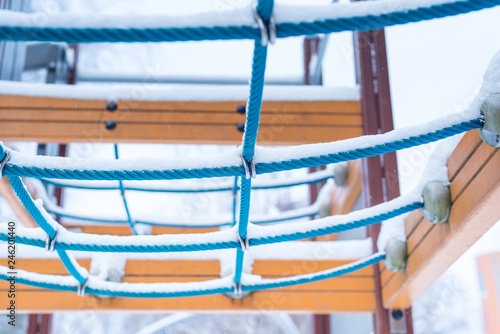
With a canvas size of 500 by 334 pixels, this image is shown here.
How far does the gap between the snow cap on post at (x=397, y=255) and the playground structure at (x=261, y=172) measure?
0.03 m

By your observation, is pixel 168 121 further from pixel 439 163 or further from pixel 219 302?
pixel 439 163

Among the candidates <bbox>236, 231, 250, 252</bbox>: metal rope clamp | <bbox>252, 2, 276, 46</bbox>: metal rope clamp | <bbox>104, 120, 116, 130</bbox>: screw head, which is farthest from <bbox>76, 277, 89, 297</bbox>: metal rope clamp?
<bbox>252, 2, 276, 46</bbox>: metal rope clamp

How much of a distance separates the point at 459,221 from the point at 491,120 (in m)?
0.44

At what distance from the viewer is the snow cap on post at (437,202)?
5.81ft

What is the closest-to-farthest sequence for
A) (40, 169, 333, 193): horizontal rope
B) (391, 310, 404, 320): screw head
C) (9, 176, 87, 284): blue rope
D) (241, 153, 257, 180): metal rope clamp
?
(241, 153, 257, 180): metal rope clamp → (9, 176, 87, 284): blue rope → (391, 310, 404, 320): screw head → (40, 169, 333, 193): horizontal rope

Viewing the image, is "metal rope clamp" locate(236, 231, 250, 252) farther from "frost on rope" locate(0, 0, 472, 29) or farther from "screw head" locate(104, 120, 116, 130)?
"screw head" locate(104, 120, 116, 130)

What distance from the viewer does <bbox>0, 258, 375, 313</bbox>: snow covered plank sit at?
99.3 inches

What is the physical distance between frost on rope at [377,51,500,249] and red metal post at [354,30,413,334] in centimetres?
25

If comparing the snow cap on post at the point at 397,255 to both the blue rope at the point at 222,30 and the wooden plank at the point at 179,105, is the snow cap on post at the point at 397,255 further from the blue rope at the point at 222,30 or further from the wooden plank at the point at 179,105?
the blue rope at the point at 222,30

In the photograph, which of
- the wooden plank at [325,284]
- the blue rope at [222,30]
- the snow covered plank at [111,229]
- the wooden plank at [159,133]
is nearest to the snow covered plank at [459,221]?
the wooden plank at [325,284]

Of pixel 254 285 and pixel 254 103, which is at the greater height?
pixel 254 103

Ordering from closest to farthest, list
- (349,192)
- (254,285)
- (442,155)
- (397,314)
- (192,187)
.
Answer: (442,155), (254,285), (397,314), (349,192), (192,187)

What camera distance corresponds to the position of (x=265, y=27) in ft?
3.28

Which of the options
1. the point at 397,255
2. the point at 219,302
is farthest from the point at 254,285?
→ the point at 397,255
